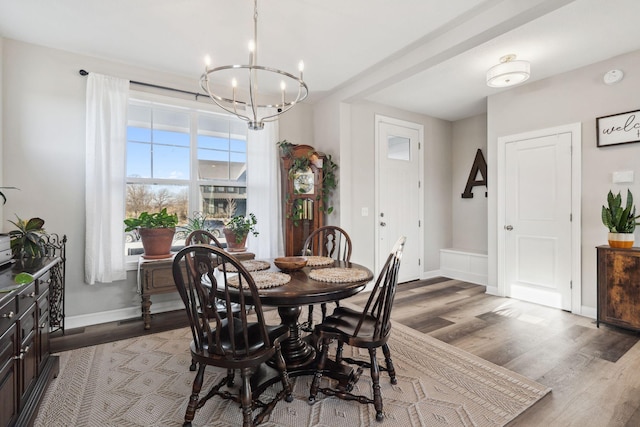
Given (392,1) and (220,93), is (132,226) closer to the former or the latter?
(220,93)

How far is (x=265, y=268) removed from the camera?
2291mm

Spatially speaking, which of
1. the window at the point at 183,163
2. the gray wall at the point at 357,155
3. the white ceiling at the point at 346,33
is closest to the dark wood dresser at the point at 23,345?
the window at the point at 183,163

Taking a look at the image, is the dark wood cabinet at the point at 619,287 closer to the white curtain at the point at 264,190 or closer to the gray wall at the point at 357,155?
the gray wall at the point at 357,155

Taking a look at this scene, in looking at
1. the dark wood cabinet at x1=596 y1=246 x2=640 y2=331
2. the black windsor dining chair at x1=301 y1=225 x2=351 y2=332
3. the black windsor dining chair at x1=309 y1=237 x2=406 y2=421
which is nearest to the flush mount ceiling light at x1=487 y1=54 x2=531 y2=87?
the dark wood cabinet at x1=596 y1=246 x2=640 y2=331

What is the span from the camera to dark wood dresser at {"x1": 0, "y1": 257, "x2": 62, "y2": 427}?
53.9 inches

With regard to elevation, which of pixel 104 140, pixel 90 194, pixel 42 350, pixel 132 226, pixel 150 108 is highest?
pixel 150 108

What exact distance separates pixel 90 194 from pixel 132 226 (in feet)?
1.54

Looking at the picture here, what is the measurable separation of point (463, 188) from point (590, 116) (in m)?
2.08

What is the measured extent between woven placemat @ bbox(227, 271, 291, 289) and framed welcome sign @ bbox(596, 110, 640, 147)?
347cm

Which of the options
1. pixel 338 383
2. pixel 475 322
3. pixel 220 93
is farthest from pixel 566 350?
pixel 220 93

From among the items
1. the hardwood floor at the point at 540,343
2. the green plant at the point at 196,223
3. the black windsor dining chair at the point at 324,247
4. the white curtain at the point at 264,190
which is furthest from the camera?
the white curtain at the point at 264,190

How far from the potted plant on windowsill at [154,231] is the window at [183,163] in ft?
1.24

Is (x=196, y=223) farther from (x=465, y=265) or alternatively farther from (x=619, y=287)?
(x=619, y=287)

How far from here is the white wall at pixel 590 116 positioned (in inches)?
121
